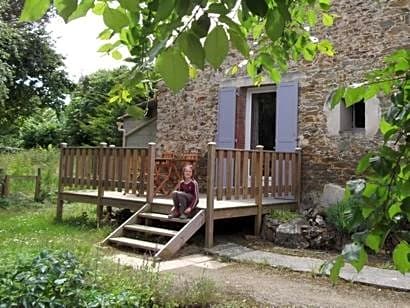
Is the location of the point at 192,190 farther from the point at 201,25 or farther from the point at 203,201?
the point at 201,25

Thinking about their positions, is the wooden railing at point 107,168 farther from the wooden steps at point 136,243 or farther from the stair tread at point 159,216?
the wooden steps at point 136,243

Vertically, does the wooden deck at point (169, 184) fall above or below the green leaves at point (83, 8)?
below

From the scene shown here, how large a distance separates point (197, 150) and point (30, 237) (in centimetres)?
480

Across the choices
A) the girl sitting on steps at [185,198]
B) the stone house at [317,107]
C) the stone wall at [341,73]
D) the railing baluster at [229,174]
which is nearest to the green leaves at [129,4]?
the girl sitting on steps at [185,198]

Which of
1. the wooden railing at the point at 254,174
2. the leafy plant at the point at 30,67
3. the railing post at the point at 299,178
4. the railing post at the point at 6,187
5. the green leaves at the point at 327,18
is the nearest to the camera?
the green leaves at the point at 327,18

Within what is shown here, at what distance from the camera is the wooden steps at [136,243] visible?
7.04 meters

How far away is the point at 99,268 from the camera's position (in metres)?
4.32

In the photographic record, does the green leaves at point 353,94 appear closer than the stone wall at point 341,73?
Yes

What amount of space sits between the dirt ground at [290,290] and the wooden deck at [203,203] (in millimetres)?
1687

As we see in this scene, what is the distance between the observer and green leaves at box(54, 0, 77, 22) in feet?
2.72

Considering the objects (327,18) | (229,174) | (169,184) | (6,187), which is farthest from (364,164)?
(6,187)

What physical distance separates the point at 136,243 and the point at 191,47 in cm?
668

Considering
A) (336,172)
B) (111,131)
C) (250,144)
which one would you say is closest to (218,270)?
(336,172)

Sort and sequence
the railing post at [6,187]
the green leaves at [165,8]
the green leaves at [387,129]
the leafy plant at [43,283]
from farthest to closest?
the railing post at [6,187]
the leafy plant at [43,283]
the green leaves at [387,129]
the green leaves at [165,8]
